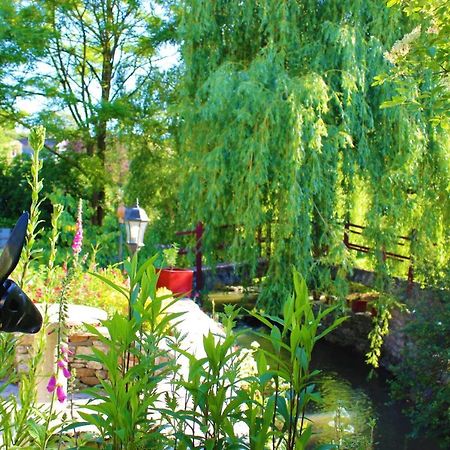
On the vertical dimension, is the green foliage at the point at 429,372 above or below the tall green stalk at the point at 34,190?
below

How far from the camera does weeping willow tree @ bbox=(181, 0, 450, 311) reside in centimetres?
859

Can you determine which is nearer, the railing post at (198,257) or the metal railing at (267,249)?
the metal railing at (267,249)

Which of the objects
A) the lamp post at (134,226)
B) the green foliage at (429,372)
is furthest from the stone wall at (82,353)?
the green foliage at (429,372)

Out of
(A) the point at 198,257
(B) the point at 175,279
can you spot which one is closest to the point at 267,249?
(A) the point at 198,257

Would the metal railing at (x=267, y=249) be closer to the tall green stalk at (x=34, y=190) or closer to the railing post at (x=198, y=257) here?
the railing post at (x=198, y=257)

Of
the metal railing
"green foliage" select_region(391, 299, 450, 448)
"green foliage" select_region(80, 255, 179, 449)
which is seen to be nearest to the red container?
the metal railing

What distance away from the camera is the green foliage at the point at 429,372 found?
280 inches

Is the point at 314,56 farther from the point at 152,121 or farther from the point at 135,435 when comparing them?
the point at 135,435

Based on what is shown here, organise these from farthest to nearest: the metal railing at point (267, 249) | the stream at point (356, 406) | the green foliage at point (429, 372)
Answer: the metal railing at point (267, 249), the stream at point (356, 406), the green foliage at point (429, 372)

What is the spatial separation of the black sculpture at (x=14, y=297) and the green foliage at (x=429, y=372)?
6.43 m

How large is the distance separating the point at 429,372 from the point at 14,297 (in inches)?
276

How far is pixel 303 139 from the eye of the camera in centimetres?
862

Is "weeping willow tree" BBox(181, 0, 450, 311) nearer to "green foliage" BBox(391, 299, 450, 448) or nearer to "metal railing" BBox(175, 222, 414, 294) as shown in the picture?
"metal railing" BBox(175, 222, 414, 294)

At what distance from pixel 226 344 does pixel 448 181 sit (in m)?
8.05
